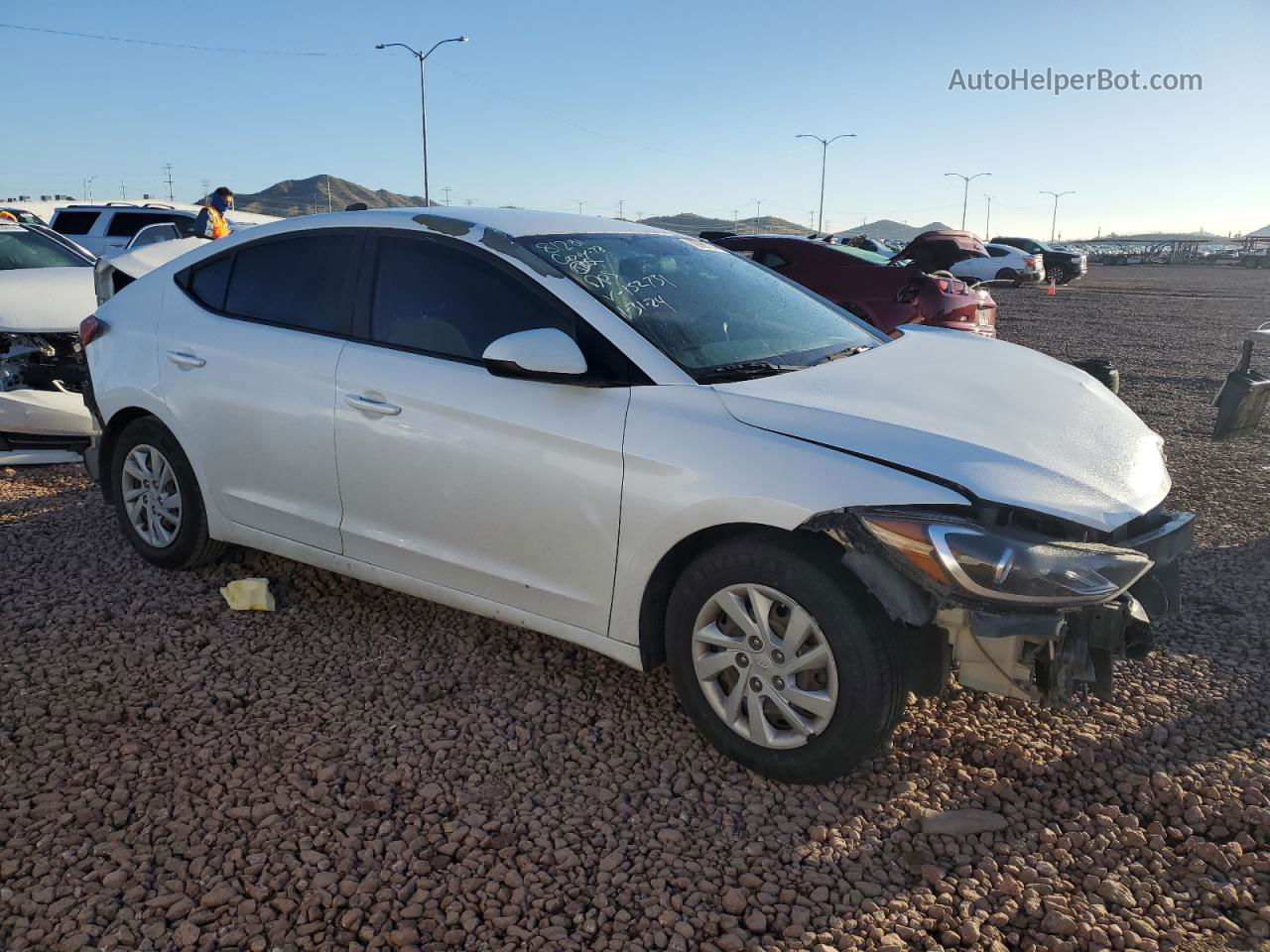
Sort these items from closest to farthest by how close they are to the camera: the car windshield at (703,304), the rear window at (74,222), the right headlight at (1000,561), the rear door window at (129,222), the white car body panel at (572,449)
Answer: the right headlight at (1000,561)
the white car body panel at (572,449)
the car windshield at (703,304)
the rear door window at (129,222)
the rear window at (74,222)

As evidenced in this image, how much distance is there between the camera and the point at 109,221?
1565 centimetres

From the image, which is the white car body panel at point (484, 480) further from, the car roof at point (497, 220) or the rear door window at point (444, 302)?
the car roof at point (497, 220)

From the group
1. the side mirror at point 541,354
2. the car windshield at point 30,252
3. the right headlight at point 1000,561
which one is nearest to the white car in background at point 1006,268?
the car windshield at point 30,252

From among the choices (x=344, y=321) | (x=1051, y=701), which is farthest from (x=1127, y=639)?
(x=344, y=321)

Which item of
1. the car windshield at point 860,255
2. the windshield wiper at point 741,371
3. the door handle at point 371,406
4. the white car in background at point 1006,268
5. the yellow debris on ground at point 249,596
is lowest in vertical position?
the yellow debris on ground at point 249,596

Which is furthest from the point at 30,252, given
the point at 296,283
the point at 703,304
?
the point at 703,304

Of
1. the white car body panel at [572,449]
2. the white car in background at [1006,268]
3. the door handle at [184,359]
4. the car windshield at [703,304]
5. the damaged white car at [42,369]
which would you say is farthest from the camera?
the white car in background at [1006,268]

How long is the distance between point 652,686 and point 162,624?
2.06m

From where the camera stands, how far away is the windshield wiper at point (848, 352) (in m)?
3.57

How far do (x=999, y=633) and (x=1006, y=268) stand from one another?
98.4 ft

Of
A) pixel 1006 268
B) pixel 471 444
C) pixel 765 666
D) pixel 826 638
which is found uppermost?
pixel 1006 268

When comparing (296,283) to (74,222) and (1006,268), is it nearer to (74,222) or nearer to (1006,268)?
(74,222)

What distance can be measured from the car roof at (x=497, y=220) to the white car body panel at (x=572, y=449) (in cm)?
2

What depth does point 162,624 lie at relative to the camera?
4086 millimetres
